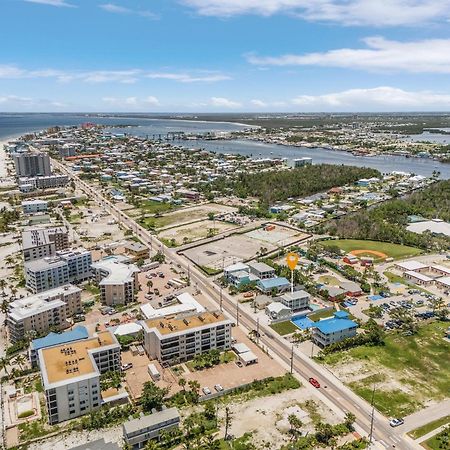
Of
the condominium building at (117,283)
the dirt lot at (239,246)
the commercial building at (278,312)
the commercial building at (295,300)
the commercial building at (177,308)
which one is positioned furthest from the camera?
the dirt lot at (239,246)

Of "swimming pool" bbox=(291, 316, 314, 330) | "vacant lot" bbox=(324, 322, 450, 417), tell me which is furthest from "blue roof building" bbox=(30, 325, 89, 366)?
"vacant lot" bbox=(324, 322, 450, 417)

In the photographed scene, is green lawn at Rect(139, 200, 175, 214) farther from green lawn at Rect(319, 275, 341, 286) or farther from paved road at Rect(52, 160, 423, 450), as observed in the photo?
green lawn at Rect(319, 275, 341, 286)

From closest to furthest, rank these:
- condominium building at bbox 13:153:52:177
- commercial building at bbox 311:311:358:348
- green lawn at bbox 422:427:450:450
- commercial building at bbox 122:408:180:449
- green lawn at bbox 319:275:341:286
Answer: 1. commercial building at bbox 122:408:180:449
2. green lawn at bbox 422:427:450:450
3. commercial building at bbox 311:311:358:348
4. green lawn at bbox 319:275:341:286
5. condominium building at bbox 13:153:52:177

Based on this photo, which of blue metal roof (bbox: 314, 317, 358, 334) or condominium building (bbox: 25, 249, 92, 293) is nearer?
blue metal roof (bbox: 314, 317, 358, 334)

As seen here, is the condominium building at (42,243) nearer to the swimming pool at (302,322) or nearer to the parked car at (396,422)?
the swimming pool at (302,322)

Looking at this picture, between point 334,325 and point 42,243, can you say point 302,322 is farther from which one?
point 42,243

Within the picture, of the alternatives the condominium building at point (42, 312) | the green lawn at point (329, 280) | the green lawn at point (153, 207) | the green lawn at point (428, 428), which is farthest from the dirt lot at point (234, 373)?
the green lawn at point (153, 207)
